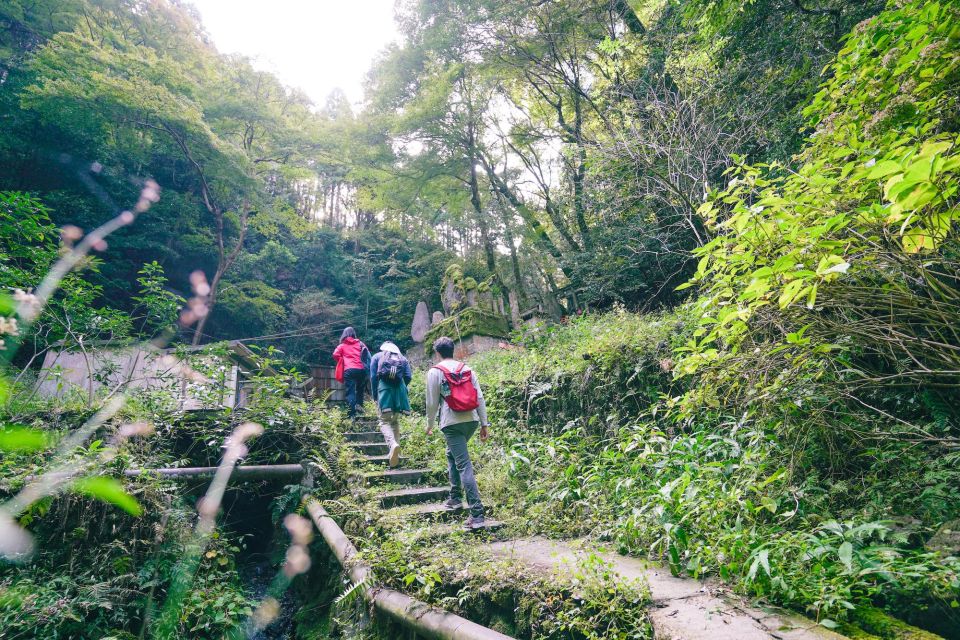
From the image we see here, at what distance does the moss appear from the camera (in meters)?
2.23

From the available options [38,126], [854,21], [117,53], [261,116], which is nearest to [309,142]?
[261,116]

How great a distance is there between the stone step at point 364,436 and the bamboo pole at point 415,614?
375 centimetres

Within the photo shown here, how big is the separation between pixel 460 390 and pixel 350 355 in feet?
13.2

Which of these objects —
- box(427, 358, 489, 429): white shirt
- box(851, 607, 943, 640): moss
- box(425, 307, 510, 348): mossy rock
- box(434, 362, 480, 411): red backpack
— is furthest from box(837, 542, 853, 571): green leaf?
box(425, 307, 510, 348): mossy rock

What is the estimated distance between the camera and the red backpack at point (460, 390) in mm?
4922

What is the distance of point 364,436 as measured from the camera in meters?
8.28

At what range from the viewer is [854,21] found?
20.6 feet

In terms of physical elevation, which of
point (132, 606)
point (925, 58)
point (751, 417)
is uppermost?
point (925, 58)

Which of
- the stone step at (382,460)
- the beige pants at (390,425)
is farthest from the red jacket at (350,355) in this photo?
the stone step at (382,460)

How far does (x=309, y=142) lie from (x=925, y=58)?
1980cm

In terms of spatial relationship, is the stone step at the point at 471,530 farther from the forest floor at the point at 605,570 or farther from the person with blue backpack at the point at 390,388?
the person with blue backpack at the point at 390,388

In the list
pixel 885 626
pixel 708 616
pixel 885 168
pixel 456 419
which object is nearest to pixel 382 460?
pixel 456 419

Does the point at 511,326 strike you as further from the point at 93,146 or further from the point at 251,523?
the point at 93,146

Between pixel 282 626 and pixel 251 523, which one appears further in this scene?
pixel 251 523
